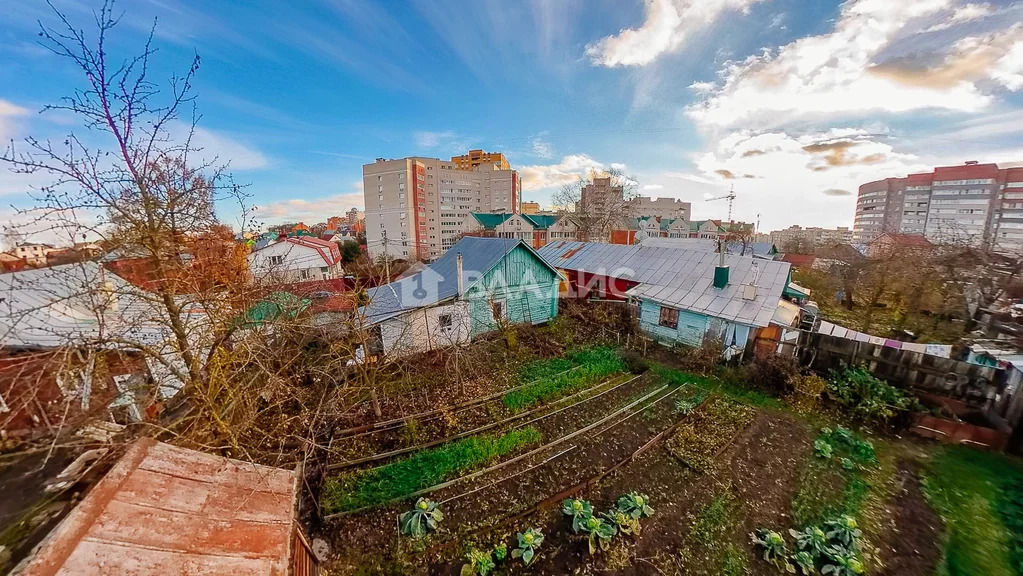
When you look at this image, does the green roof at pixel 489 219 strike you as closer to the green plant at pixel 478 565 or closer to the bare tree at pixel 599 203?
the bare tree at pixel 599 203

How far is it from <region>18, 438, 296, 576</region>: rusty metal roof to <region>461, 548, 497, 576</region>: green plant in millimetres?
2901

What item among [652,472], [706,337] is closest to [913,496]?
[652,472]

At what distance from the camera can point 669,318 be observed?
44.9ft

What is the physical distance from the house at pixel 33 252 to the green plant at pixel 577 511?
26.9 feet

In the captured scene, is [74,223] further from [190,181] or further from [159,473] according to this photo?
[159,473]

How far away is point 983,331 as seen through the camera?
1237 centimetres

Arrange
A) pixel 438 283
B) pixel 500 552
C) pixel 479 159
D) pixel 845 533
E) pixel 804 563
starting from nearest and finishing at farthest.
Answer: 1. pixel 804 563
2. pixel 500 552
3. pixel 845 533
4. pixel 438 283
5. pixel 479 159

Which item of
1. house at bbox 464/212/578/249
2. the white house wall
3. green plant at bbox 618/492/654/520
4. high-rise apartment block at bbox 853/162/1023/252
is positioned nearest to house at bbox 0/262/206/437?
the white house wall

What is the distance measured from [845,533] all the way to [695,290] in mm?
9702

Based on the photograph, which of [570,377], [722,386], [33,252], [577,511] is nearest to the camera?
[33,252]

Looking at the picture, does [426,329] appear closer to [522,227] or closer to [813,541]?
[813,541]

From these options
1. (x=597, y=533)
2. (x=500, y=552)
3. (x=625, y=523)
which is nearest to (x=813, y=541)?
(x=625, y=523)

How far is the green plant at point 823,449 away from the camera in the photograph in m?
7.46

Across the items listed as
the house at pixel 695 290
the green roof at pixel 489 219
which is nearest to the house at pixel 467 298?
the house at pixel 695 290
